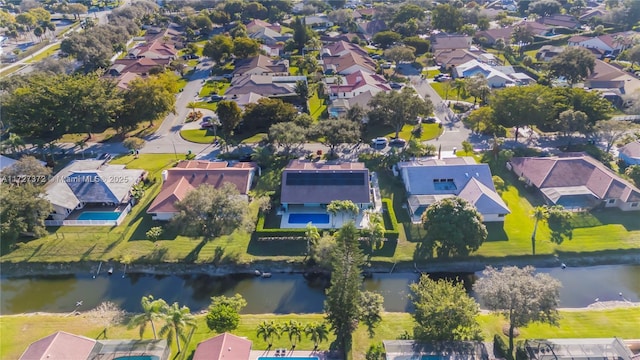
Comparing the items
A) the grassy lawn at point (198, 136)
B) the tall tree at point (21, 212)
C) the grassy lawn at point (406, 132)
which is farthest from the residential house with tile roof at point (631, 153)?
the tall tree at point (21, 212)

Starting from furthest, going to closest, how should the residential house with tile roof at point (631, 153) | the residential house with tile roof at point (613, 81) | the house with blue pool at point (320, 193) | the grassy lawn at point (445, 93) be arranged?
the grassy lawn at point (445, 93), the residential house with tile roof at point (613, 81), the residential house with tile roof at point (631, 153), the house with blue pool at point (320, 193)

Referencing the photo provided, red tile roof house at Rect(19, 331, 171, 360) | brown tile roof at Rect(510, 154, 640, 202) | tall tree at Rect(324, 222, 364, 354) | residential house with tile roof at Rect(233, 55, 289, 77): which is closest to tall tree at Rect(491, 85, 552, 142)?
brown tile roof at Rect(510, 154, 640, 202)

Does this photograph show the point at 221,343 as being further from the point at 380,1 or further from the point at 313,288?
the point at 380,1

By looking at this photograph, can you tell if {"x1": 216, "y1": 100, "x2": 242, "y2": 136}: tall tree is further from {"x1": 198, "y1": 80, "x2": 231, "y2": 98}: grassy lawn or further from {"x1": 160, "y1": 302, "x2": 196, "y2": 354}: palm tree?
{"x1": 160, "y1": 302, "x2": 196, "y2": 354}: palm tree

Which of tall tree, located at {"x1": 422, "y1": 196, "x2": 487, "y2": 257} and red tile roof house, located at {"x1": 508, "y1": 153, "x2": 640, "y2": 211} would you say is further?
red tile roof house, located at {"x1": 508, "y1": 153, "x2": 640, "y2": 211}

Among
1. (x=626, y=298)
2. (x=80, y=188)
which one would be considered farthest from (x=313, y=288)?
(x=80, y=188)

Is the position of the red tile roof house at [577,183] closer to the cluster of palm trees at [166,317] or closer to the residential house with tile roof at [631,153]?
the residential house with tile roof at [631,153]
